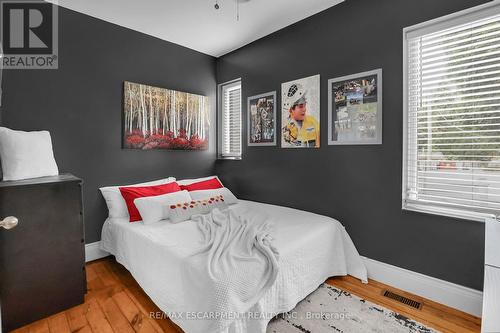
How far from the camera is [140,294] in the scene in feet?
7.15

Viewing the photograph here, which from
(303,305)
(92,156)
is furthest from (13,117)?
(303,305)

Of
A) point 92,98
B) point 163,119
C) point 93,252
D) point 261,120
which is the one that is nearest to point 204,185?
point 163,119

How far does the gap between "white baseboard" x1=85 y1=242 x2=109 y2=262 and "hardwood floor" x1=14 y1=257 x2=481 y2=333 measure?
1.67ft

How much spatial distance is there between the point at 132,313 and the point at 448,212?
101 inches

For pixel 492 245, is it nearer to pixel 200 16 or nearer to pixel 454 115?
pixel 454 115

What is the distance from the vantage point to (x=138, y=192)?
277cm

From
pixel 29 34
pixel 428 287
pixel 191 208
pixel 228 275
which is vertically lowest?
pixel 428 287

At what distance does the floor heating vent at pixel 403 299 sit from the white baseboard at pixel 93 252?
116 inches

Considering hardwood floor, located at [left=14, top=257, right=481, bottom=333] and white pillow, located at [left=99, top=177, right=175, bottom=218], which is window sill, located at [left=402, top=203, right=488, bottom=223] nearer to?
hardwood floor, located at [left=14, top=257, right=481, bottom=333]

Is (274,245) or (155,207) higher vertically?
(155,207)

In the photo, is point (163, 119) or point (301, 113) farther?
point (163, 119)

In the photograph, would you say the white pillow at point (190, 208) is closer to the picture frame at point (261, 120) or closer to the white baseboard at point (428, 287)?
the picture frame at point (261, 120)

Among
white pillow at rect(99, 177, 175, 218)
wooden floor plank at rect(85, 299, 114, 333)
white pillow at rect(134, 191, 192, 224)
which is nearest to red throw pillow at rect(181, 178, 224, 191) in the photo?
white pillow at rect(134, 191, 192, 224)

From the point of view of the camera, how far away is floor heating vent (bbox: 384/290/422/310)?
1.98 metres
